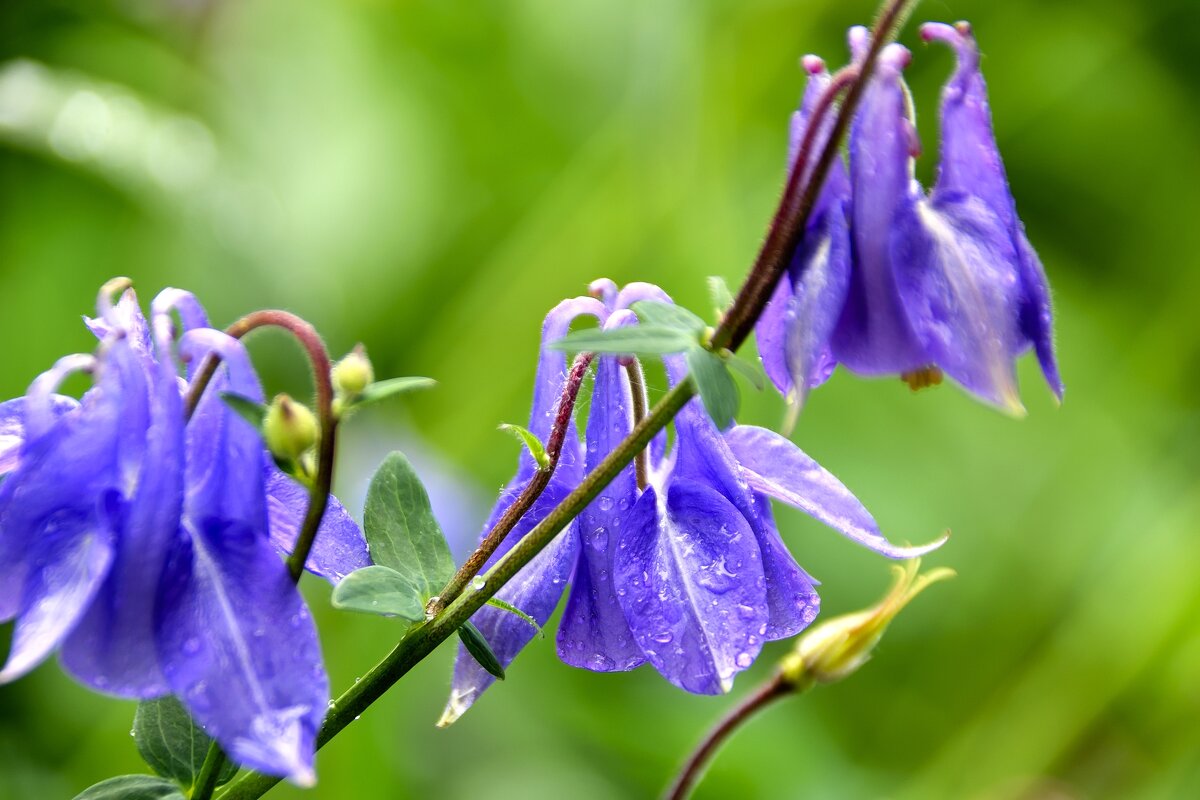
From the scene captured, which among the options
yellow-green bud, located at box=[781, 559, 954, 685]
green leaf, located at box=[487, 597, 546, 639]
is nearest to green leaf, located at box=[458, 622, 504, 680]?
green leaf, located at box=[487, 597, 546, 639]

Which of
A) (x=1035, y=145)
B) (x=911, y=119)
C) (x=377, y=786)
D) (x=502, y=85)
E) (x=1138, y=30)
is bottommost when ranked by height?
(x=377, y=786)

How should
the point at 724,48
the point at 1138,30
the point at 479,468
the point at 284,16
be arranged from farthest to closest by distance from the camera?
the point at 284,16 < the point at 1138,30 < the point at 724,48 < the point at 479,468

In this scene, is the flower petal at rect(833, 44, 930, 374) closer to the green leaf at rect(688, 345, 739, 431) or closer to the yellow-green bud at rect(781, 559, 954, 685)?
the green leaf at rect(688, 345, 739, 431)

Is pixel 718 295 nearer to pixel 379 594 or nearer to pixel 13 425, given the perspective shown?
pixel 379 594

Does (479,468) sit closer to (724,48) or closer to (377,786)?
(377,786)

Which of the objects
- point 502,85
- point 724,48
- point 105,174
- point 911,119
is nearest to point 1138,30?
point 724,48

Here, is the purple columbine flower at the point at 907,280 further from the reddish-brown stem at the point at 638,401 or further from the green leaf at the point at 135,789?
the green leaf at the point at 135,789

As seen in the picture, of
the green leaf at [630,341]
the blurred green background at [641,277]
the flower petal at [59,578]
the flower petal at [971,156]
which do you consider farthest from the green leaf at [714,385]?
the blurred green background at [641,277]

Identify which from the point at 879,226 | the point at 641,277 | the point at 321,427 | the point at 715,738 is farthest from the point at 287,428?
the point at 641,277
